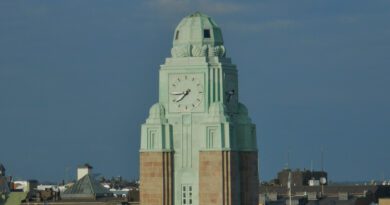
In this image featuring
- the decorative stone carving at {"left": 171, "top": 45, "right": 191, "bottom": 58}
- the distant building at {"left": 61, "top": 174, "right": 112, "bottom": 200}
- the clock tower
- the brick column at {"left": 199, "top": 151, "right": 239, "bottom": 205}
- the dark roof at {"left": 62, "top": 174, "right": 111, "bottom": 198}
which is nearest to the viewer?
the brick column at {"left": 199, "top": 151, "right": 239, "bottom": 205}

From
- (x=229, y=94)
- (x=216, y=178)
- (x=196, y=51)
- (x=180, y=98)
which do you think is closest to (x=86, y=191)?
(x=229, y=94)

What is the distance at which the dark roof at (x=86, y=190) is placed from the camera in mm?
177125

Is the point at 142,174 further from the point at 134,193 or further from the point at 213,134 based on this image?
the point at 134,193

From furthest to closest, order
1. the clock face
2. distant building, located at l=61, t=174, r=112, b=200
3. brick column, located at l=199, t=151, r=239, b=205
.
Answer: distant building, located at l=61, t=174, r=112, b=200
the clock face
brick column, located at l=199, t=151, r=239, b=205

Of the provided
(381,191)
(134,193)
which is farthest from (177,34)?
(381,191)

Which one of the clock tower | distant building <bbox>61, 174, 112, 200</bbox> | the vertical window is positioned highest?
distant building <bbox>61, 174, 112, 200</bbox>

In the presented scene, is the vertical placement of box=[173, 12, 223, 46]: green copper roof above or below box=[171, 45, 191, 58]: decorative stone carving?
above

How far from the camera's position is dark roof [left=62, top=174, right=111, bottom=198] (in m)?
177

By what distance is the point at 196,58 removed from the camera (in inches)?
3725

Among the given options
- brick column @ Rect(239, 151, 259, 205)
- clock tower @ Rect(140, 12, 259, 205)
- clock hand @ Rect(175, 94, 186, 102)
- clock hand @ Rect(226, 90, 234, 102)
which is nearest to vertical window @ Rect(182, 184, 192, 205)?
clock tower @ Rect(140, 12, 259, 205)

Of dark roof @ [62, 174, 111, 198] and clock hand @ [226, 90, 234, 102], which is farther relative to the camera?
dark roof @ [62, 174, 111, 198]

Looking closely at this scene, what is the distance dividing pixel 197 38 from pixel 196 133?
4.33 metres

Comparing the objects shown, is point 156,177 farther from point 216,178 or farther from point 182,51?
point 182,51

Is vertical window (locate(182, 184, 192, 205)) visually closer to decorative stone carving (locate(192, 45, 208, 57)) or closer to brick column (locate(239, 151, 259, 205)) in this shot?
brick column (locate(239, 151, 259, 205))
